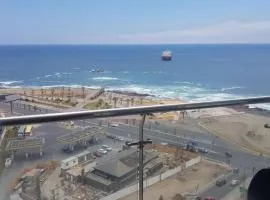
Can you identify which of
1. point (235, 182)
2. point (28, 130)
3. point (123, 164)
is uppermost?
point (28, 130)

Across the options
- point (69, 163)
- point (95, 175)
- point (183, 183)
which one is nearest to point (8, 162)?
point (69, 163)

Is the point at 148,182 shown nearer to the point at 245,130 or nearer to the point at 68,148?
the point at 68,148

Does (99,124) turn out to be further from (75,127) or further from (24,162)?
(24,162)

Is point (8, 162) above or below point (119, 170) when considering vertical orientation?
above

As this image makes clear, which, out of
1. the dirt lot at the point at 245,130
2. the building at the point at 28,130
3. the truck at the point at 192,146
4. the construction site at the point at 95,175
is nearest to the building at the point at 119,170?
the construction site at the point at 95,175

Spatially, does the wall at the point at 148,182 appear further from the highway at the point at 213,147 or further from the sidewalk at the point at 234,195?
the sidewalk at the point at 234,195

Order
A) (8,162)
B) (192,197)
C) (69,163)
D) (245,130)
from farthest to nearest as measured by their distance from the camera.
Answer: (245,130)
(192,197)
(69,163)
(8,162)
